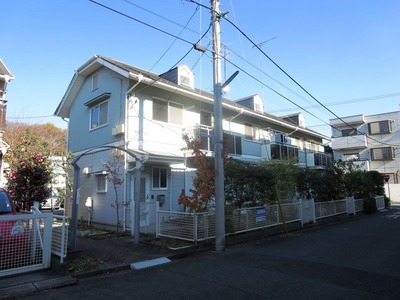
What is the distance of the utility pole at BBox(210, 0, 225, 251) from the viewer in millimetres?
9383

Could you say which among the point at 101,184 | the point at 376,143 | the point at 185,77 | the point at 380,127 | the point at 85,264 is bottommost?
the point at 85,264

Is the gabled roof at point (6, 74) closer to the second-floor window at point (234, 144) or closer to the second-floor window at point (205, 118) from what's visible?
the second-floor window at point (205, 118)

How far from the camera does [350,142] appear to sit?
1660 inches

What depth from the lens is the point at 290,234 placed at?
12.2 metres

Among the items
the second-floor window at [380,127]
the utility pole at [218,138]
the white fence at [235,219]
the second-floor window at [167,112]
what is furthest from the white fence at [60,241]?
the second-floor window at [380,127]

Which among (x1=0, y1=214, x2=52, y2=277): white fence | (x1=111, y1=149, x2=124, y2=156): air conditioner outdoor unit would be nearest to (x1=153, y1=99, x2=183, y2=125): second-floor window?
(x1=111, y1=149, x2=124, y2=156): air conditioner outdoor unit

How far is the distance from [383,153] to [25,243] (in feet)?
140

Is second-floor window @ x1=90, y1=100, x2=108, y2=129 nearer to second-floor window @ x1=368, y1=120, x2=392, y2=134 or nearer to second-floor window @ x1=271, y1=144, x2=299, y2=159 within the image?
second-floor window @ x1=271, y1=144, x2=299, y2=159

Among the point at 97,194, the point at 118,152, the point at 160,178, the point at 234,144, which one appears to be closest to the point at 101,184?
the point at 97,194

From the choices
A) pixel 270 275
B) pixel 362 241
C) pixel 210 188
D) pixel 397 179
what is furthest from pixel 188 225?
pixel 397 179

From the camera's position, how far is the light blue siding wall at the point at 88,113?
1410 cm

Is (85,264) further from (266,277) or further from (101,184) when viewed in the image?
(101,184)

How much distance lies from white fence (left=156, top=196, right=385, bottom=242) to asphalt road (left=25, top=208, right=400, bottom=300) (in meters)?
0.94

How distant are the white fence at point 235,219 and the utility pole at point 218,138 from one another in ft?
1.79
